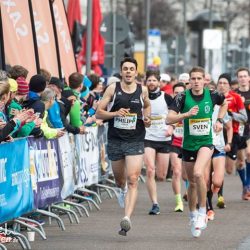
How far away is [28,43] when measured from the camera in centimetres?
2073

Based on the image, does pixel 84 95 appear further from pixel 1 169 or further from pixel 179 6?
pixel 179 6

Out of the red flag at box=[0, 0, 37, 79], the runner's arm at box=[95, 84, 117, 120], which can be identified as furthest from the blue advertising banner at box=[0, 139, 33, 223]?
the red flag at box=[0, 0, 37, 79]

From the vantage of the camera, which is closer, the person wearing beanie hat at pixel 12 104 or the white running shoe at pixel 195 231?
the person wearing beanie hat at pixel 12 104

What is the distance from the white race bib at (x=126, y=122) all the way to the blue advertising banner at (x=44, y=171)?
933 mm

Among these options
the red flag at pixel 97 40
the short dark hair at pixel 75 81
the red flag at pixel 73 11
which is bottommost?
the red flag at pixel 97 40

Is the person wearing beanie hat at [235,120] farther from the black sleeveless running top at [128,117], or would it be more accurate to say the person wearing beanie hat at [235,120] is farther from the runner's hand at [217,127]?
the black sleeveless running top at [128,117]

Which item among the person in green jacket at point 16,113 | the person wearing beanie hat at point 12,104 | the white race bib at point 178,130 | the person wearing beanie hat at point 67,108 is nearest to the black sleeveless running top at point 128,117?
the person in green jacket at point 16,113

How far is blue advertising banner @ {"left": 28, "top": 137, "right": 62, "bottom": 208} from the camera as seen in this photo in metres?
14.1

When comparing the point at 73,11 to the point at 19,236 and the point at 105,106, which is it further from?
the point at 19,236

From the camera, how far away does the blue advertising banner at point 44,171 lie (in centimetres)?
1409

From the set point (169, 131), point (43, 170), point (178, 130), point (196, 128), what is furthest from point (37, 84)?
point (178, 130)

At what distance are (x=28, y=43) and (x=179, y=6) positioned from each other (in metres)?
83.9

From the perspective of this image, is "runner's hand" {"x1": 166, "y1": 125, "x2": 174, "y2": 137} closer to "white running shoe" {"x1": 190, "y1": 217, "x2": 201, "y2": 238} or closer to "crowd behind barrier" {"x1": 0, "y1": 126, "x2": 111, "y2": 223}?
"crowd behind barrier" {"x1": 0, "y1": 126, "x2": 111, "y2": 223}

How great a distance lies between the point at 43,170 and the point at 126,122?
3.78 feet
